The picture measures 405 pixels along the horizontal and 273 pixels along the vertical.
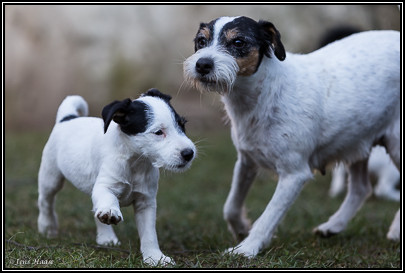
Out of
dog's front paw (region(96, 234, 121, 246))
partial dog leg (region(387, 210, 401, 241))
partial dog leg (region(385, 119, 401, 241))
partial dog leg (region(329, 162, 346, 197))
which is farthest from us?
partial dog leg (region(329, 162, 346, 197))

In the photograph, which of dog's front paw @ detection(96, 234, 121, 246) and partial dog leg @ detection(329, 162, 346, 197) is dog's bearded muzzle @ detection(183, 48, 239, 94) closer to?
dog's front paw @ detection(96, 234, 121, 246)

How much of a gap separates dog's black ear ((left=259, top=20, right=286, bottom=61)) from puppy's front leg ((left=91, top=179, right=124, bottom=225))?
1623 millimetres

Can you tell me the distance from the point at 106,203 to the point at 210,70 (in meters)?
1.19

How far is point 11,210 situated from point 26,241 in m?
1.77

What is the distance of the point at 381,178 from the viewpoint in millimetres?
8508

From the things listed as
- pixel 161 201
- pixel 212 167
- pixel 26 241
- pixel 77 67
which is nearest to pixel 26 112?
pixel 77 67

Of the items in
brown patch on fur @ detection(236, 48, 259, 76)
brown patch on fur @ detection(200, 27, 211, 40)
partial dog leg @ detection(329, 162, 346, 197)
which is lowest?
partial dog leg @ detection(329, 162, 346, 197)

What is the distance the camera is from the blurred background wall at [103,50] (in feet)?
45.4

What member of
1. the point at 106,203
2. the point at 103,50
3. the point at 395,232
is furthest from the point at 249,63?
the point at 103,50

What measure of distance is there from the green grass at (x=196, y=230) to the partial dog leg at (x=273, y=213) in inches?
4.9

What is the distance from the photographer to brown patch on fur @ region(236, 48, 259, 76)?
4.29m

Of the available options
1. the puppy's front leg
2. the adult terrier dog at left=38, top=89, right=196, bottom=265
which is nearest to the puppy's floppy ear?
the adult terrier dog at left=38, top=89, right=196, bottom=265

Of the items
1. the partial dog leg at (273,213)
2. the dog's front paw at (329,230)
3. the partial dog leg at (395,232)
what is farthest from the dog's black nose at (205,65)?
the partial dog leg at (395,232)

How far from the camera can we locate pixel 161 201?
7.49 meters
